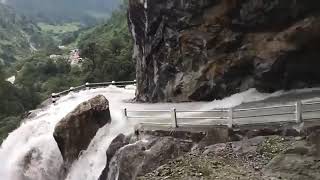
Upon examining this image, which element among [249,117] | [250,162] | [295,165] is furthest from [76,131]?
[295,165]

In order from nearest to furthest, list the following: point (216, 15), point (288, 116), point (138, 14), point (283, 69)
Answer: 1. point (288, 116)
2. point (283, 69)
3. point (216, 15)
4. point (138, 14)

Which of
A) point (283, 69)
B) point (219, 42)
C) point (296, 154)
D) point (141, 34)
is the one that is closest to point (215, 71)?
point (219, 42)

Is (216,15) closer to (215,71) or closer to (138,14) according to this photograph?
(215,71)

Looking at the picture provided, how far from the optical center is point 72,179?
20.5 m

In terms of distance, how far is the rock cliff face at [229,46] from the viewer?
70.7 feet

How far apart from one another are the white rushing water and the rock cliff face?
2.88 ft

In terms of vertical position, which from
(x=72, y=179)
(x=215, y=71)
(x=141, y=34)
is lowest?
(x=72, y=179)

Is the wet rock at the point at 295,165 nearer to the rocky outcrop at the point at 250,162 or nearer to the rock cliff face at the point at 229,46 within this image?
the rocky outcrop at the point at 250,162

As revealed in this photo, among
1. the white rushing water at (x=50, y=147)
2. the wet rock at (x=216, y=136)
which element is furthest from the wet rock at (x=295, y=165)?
the white rushing water at (x=50, y=147)

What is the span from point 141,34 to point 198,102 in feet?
23.5

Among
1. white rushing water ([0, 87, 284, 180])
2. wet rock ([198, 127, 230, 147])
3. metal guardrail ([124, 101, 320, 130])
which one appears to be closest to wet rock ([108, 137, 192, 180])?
wet rock ([198, 127, 230, 147])

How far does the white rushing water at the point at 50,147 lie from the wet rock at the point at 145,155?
2.10 m

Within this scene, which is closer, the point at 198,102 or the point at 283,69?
the point at 283,69

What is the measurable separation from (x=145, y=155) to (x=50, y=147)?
23.7 ft
